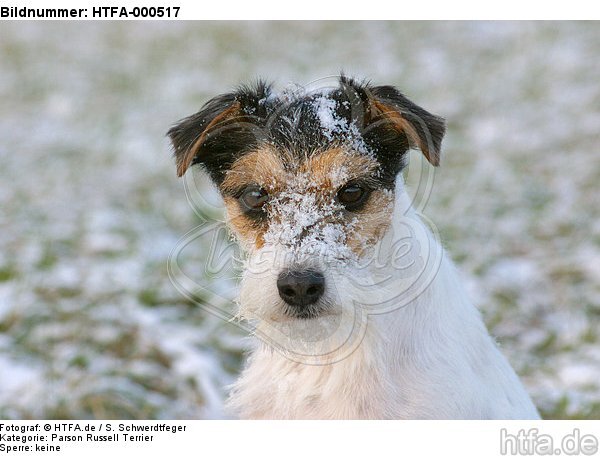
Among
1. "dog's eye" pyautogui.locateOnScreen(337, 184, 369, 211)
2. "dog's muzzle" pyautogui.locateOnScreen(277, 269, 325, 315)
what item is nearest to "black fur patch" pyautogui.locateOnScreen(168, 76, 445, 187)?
"dog's eye" pyautogui.locateOnScreen(337, 184, 369, 211)

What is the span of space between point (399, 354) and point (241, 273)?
751 mm

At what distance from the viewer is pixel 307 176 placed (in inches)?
120

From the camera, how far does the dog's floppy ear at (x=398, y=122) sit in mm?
3033

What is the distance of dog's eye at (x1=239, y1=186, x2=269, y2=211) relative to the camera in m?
3.16

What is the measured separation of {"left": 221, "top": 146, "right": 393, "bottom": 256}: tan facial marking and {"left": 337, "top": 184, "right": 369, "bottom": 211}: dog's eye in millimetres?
26

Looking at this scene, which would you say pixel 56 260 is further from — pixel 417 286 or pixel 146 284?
pixel 417 286

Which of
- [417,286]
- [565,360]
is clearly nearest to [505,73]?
[565,360]

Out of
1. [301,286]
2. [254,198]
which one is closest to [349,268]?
[301,286]

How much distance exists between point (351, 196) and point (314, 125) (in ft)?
1.08

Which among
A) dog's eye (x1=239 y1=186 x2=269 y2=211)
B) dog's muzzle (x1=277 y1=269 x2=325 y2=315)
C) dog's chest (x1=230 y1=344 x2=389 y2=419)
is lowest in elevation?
dog's chest (x1=230 y1=344 x2=389 y2=419)

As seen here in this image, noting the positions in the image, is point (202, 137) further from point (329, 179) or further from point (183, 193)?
point (183, 193)

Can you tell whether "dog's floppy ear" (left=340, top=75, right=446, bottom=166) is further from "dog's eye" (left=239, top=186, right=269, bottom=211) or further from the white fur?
"dog's eye" (left=239, top=186, right=269, bottom=211)
